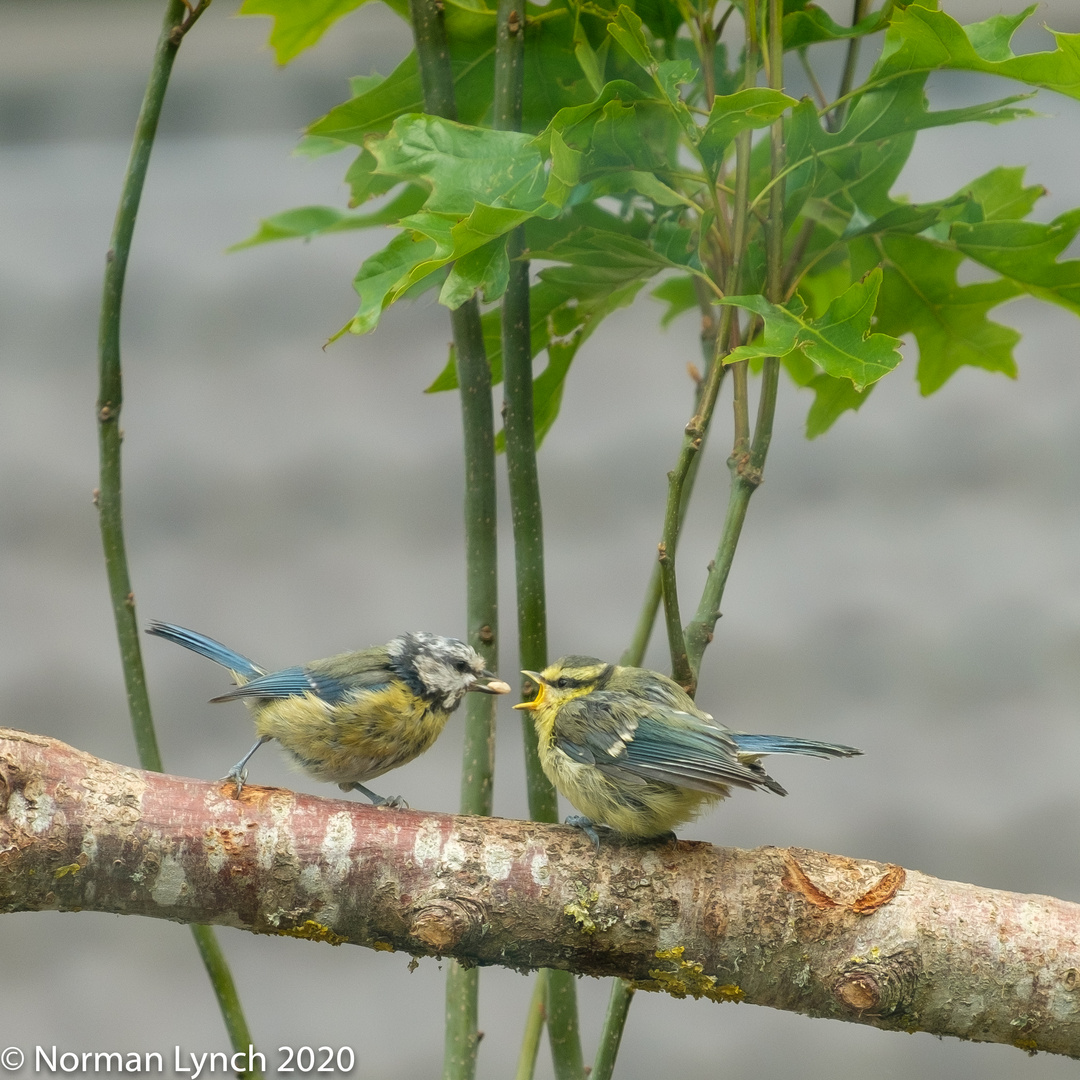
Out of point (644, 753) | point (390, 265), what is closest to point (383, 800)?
point (644, 753)

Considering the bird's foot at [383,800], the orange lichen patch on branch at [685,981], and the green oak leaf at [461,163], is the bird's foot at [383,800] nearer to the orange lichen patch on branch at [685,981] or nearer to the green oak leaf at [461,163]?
the orange lichen patch on branch at [685,981]

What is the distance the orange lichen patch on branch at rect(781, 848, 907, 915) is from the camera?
867mm

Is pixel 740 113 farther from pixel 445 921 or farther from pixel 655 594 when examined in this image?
pixel 445 921

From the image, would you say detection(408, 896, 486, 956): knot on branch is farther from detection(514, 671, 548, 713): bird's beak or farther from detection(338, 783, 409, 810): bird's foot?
detection(514, 671, 548, 713): bird's beak

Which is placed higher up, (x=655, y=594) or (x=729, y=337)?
(x=729, y=337)

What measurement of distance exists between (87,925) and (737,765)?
1420mm

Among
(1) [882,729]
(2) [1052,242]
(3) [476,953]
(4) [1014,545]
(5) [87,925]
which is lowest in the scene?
(5) [87,925]

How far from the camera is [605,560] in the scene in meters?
1.82

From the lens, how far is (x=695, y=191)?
1.04 meters

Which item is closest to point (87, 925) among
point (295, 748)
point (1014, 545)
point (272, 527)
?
point (272, 527)

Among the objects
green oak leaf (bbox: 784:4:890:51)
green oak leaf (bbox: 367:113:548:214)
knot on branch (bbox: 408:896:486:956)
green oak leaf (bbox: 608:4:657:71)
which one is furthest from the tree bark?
green oak leaf (bbox: 784:4:890:51)

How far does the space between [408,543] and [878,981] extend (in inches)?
45.4

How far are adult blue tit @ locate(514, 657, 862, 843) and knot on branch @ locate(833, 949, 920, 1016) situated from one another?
6.4 inches

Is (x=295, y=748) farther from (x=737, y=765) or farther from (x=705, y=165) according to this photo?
(x=705, y=165)
